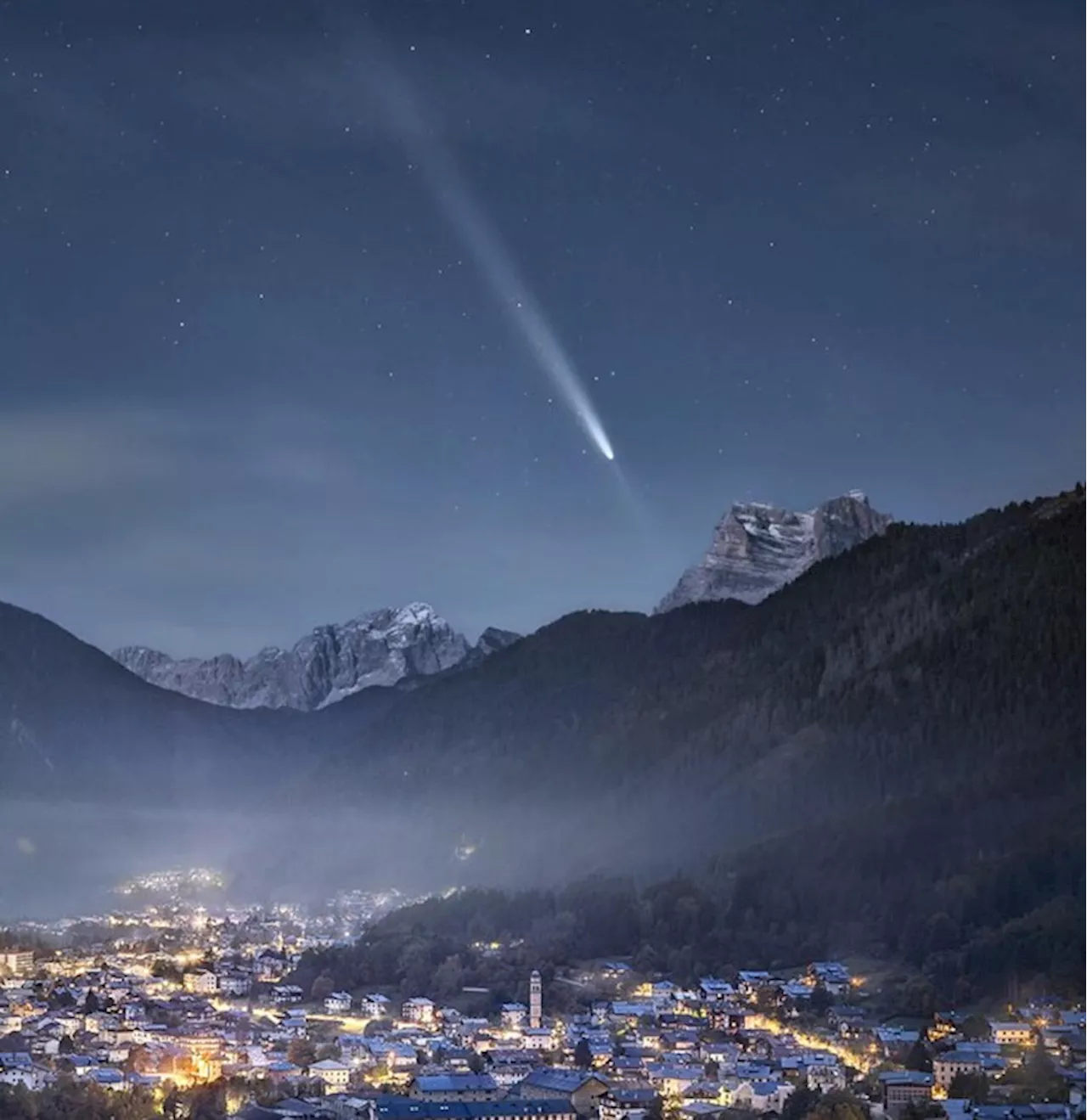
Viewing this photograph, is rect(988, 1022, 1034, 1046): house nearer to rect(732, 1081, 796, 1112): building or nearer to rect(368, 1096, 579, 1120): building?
rect(732, 1081, 796, 1112): building

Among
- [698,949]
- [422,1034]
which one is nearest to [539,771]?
[698,949]

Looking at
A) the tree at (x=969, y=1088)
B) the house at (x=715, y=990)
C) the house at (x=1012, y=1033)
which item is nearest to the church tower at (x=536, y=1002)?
the house at (x=715, y=990)

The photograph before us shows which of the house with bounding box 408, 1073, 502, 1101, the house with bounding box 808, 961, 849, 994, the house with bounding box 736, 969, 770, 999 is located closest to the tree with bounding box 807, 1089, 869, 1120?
the house with bounding box 408, 1073, 502, 1101

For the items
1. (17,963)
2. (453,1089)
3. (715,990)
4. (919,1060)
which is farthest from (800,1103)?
(17,963)

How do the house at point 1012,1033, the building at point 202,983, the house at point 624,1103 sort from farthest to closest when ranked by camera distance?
the building at point 202,983 → the house at point 1012,1033 → the house at point 624,1103

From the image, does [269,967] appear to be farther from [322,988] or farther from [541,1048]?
[541,1048]

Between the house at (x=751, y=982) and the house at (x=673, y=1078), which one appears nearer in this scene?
the house at (x=673, y=1078)

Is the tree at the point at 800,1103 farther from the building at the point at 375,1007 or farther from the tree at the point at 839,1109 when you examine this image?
the building at the point at 375,1007
